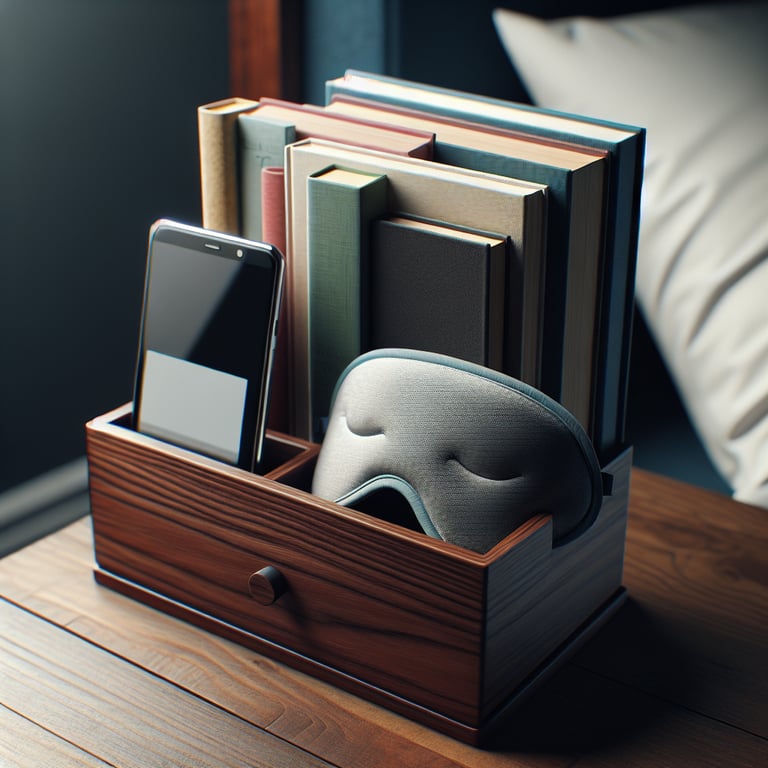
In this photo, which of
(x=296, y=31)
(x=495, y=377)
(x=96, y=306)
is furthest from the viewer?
(x=96, y=306)

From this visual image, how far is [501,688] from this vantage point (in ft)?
A: 1.80

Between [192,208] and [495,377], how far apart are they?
0.79 metres

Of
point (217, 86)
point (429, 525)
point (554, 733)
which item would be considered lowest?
point (554, 733)

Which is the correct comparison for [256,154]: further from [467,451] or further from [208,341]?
[467,451]

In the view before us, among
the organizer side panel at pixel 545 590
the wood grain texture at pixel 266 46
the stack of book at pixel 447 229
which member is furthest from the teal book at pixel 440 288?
the wood grain texture at pixel 266 46

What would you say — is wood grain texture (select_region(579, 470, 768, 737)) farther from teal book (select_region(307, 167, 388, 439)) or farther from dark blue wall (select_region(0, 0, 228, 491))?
dark blue wall (select_region(0, 0, 228, 491))

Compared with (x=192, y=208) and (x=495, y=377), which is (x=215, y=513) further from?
(x=192, y=208)

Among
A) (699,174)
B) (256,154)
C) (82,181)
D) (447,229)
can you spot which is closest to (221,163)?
(256,154)

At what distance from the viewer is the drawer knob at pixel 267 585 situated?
1.87 ft

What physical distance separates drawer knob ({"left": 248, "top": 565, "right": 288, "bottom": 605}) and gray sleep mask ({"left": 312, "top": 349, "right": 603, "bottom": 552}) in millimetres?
66

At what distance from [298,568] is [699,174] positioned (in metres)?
0.46

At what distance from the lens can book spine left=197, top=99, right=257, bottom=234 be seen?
64cm

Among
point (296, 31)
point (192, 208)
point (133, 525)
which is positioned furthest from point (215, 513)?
point (192, 208)

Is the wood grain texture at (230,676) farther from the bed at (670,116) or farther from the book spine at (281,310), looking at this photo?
the bed at (670,116)
